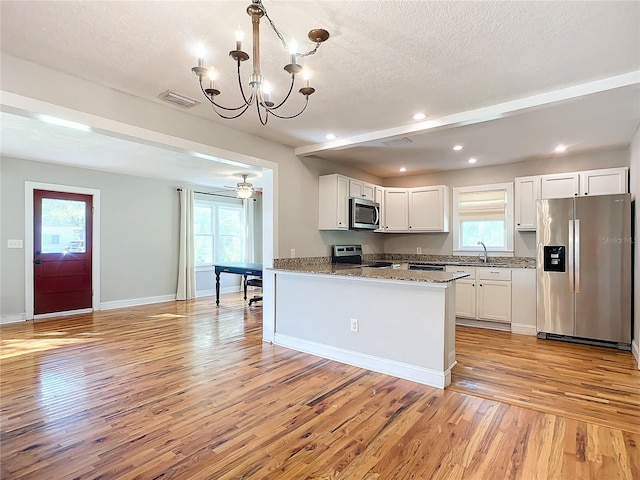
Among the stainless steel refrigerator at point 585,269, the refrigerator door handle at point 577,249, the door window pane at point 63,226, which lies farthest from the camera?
the door window pane at point 63,226

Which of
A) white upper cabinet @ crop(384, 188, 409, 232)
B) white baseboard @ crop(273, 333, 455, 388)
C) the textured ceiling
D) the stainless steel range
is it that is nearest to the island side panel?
white baseboard @ crop(273, 333, 455, 388)

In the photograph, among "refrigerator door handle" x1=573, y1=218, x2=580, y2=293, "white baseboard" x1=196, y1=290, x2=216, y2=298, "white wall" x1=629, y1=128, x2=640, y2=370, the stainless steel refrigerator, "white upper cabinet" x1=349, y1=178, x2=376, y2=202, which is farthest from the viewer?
"white baseboard" x1=196, y1=290, x2=216, y2=298

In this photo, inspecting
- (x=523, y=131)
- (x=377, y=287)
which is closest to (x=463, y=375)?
(x=377, y=287)

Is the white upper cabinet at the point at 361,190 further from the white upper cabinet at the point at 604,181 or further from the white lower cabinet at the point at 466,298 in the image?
the white upper cabinet at the point at 604,181

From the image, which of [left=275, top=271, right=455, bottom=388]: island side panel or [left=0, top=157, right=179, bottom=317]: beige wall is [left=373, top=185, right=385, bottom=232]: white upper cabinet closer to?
[left=275, top=271, right=455, bottom=388]: island side panel

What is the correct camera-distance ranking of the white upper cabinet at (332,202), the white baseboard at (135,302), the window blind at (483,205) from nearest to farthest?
the white upper cabinet at (332,202)
the window blind at (483,205)
the white baseboard at (135,302)

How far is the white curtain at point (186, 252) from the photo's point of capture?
7129 millimetres

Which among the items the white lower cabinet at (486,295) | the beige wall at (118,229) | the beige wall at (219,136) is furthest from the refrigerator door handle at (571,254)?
the beige wall at (118,229)

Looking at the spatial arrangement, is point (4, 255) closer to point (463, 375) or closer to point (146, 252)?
point (146, 252)

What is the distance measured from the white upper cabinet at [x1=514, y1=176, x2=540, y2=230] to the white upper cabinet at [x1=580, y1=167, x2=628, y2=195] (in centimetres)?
51

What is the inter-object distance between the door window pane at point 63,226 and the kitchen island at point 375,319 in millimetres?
3987

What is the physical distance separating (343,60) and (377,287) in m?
1.95

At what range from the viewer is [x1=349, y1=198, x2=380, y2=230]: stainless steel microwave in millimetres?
4969

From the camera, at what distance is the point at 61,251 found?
18.9ft
